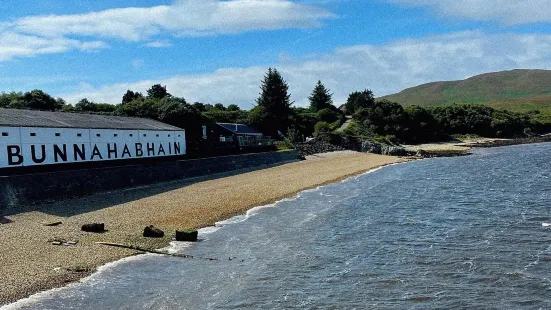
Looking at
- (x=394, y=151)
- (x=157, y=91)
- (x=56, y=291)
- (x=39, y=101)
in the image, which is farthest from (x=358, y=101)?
(x=56, y=291)

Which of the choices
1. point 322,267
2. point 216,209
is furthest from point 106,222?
point 322,267

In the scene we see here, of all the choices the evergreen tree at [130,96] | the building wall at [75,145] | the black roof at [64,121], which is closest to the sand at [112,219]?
the building wall at [75,145]

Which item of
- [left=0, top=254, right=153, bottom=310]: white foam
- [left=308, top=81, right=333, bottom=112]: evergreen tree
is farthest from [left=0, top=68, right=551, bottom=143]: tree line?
[left=0, top=254, right=153, bottom=310]: white foam

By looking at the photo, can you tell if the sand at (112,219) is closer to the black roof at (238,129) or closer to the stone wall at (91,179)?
the stone wall at (91,179)

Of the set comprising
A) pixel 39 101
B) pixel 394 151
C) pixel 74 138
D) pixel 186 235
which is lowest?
pixel 186 235

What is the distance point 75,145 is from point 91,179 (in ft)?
12.4

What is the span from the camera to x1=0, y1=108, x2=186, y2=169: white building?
105 feet

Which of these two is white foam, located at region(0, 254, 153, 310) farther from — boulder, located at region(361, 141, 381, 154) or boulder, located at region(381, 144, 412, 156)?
boulder, located at region(361, 141, 381, 154)

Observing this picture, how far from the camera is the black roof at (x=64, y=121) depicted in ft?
109

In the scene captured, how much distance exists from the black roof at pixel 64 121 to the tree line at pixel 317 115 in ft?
38.0

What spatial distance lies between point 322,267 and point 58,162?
974 inches

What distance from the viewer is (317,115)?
11200 centimetres

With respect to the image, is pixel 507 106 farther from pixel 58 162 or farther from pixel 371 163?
pixel 58 162

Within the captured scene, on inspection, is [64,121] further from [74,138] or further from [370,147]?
[370,147]
